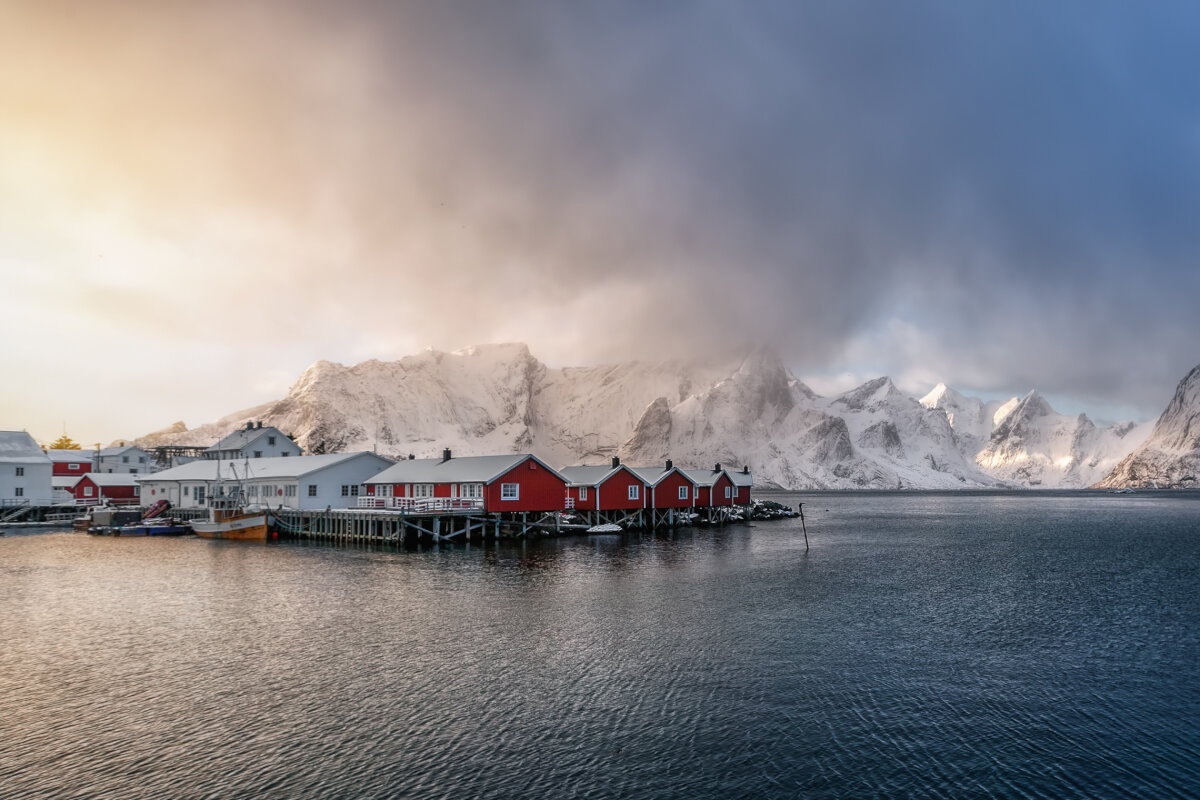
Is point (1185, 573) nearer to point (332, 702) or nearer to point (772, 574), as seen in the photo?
point (772, 574)

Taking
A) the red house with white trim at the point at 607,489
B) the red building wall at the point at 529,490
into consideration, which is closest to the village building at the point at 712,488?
the red house with white trim at the point at 607,489

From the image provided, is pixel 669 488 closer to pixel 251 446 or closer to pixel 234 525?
pixel 234 525

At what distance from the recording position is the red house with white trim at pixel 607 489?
3041 inches

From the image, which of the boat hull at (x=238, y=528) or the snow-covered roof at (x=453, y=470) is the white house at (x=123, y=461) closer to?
the boat hull at (x=238, y=528)

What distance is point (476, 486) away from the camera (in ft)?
223

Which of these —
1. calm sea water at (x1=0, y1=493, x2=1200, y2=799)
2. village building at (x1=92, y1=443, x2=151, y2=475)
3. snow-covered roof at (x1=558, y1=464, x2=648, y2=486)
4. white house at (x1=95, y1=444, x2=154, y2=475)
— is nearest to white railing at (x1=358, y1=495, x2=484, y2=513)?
snow-covered roof at (x1=558, y1=464, x2=648, y2=486)

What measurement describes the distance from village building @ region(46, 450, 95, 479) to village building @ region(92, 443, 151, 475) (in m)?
1.29

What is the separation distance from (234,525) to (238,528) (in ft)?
1.60

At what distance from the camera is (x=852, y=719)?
20.0 metres

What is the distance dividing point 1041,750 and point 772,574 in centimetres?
2896

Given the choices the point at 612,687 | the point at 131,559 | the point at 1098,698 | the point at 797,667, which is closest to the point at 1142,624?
the point at 1098,698

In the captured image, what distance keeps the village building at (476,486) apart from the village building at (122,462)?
6558 centimetres

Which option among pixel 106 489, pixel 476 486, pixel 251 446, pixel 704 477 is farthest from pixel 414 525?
pixel 106 489

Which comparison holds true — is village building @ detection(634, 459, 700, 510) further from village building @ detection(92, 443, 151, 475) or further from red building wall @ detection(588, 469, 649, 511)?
village building @ detection(92, 443, 151, 475)
